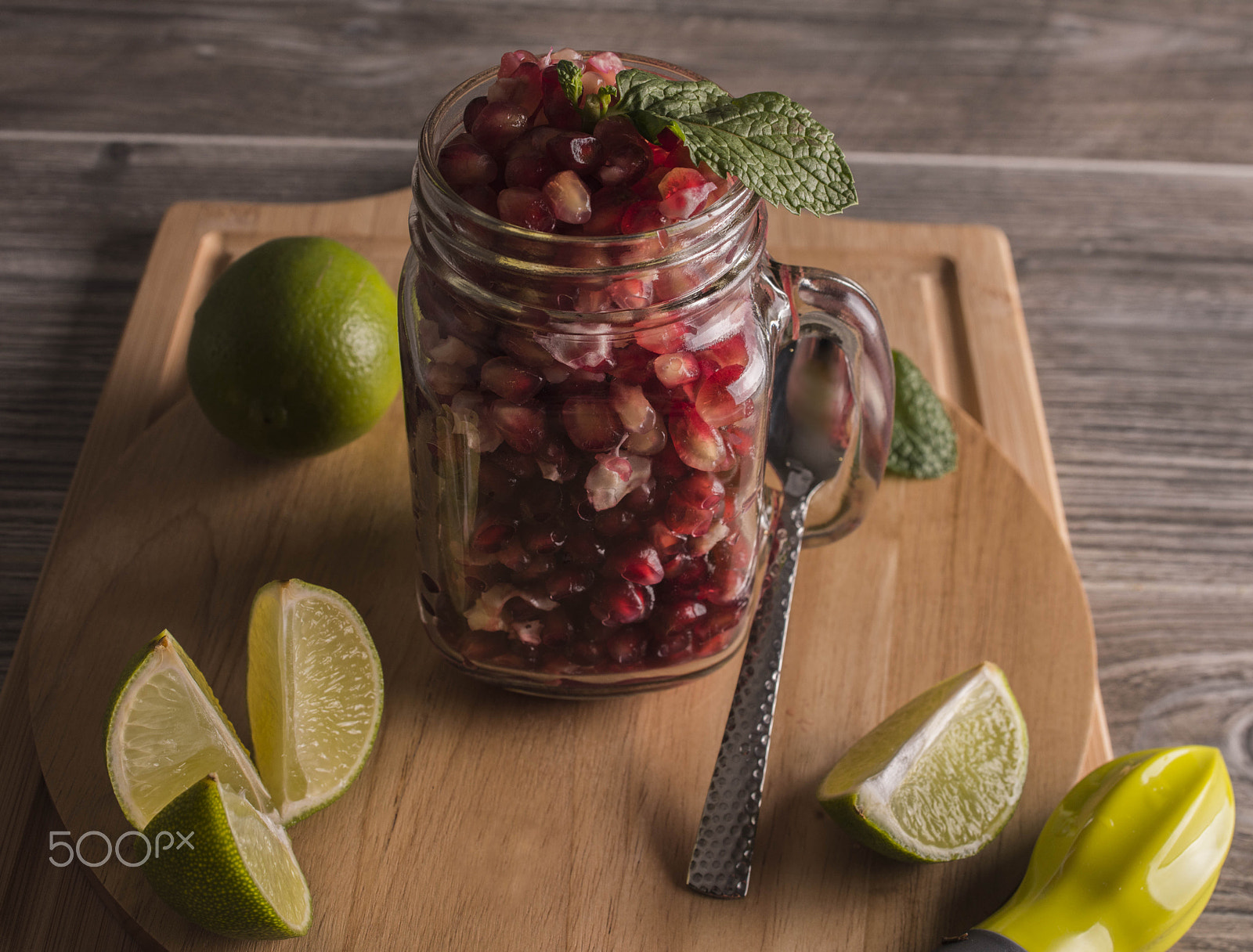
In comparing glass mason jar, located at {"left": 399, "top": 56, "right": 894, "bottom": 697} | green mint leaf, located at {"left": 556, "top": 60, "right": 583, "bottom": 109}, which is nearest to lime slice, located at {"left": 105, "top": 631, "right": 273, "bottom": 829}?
glass mason jar, located at {"left": 399, "top": 56, "right": 894, "bottom": 697}

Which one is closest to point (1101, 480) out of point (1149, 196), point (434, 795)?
point (1149, 196)

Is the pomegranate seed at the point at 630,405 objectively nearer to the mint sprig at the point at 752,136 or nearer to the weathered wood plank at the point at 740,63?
the mint sprig at the point at 752,136

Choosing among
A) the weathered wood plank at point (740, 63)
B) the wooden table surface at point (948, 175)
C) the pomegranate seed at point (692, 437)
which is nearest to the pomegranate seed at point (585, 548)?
the pomegranate seed at point (692, 437)

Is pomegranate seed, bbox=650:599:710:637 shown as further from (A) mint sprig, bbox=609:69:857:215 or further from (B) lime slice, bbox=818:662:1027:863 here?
(A) mint sprig, bbox=609:69:857:215

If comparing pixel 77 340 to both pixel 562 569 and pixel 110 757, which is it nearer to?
pixel 110 757

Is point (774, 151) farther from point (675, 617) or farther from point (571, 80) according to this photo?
point (675, 617)

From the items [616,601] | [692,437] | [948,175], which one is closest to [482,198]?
[692,437]

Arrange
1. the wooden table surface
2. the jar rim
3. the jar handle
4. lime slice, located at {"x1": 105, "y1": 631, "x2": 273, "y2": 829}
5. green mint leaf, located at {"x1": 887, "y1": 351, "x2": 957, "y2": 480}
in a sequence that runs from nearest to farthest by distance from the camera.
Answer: the jar rim, lime slice, located at {"x1": 105, "y1": 631, "x2": 273, "y2": 829}, the jar handle, green mint leaf, located at {"x1": 887, "y1": 351, "x2": 957, "y2": 480}, the wooden table surface
